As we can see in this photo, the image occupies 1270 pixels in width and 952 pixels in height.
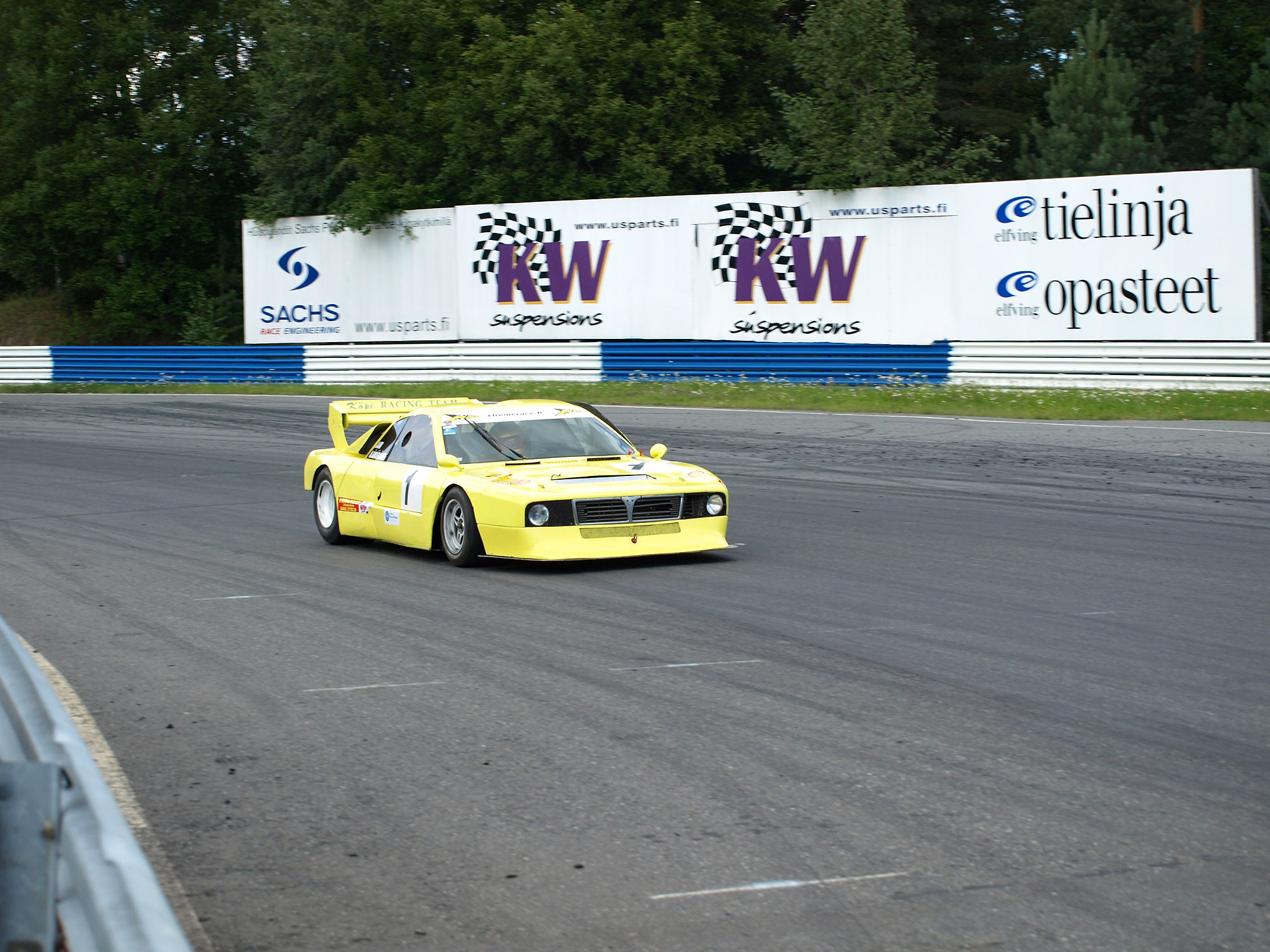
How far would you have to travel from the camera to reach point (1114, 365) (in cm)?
2169

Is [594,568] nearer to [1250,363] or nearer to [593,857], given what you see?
[593,857]

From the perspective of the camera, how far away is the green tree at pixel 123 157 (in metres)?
38.9

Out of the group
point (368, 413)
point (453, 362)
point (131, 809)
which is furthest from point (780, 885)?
point (453, 362)

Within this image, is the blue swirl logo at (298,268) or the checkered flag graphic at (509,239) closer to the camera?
the checkered flag graphic at (509,239)

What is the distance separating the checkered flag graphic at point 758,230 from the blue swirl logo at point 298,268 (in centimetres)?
1044

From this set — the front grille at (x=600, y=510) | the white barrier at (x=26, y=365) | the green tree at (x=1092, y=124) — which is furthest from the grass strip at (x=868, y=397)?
the front grille at (x=600, y=510)

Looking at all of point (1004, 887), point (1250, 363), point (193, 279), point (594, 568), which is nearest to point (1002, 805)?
point (1004, 887)

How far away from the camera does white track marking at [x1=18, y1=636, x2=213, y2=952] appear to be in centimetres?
360

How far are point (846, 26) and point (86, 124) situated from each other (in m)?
21.5

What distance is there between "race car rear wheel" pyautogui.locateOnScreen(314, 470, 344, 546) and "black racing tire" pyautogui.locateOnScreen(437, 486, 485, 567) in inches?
59.7

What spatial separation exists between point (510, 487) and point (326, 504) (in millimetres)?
2550

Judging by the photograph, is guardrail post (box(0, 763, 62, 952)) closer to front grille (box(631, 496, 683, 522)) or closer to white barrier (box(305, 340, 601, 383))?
front grille (box(631, 496, 683, 522))

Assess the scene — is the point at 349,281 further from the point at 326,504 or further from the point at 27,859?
the point at 27,859

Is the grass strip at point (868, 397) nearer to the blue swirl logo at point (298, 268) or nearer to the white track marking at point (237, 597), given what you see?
the blue swirl logo at point (298, 268)
